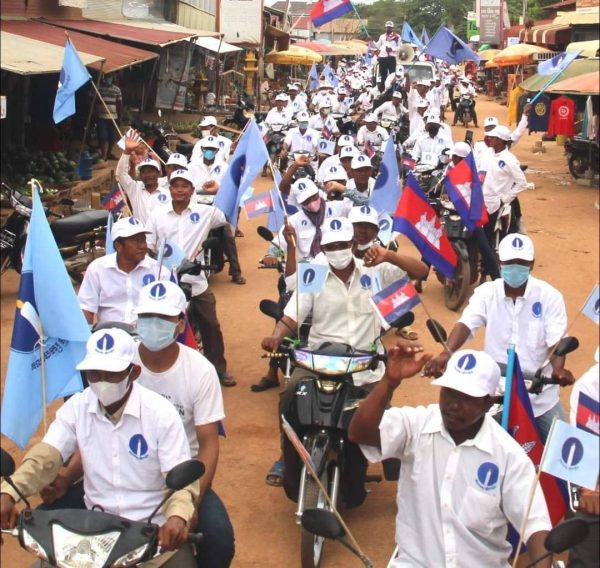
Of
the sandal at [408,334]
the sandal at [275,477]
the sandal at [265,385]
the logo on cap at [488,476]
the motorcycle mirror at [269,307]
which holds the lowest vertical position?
the sandal at [275,477]

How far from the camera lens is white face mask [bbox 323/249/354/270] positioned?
584 cm

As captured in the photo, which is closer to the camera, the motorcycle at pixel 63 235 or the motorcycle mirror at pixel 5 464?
the motorcycle mirror at pixel 5 464

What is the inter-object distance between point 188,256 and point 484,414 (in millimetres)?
4419

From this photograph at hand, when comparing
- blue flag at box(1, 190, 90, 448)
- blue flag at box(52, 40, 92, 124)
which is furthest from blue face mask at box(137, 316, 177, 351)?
blue flag at box(52, 40, 92, 124)

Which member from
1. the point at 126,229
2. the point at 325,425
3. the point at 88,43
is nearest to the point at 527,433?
the point at 325,425

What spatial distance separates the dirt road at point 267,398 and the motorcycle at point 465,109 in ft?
54.6

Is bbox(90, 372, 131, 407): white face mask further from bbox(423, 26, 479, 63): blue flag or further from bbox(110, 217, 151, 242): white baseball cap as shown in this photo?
bbox(423, 26, 479, 63): blue flag

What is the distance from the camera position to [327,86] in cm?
2948

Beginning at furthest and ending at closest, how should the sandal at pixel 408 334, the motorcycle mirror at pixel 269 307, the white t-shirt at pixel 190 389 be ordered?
1. the sandal at pixel 408 334
2. the motorcycle mirror at pixel 269 307
3. the white t-shirt at pixel 190 389

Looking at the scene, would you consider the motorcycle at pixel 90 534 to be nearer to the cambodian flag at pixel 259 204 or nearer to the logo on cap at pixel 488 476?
the logo on cap at pixel 488 476

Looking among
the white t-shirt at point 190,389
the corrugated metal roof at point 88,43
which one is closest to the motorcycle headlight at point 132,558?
the white t-shirt at point 190,389

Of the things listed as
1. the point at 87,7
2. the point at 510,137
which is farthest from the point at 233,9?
the point at 510,137

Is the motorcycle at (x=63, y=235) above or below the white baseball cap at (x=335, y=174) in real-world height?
below

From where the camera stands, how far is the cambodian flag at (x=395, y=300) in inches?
194
